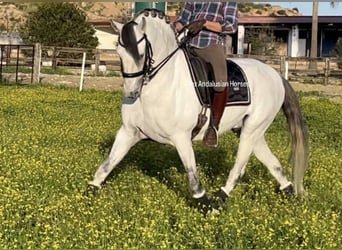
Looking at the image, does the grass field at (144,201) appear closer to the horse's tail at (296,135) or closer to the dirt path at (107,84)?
the horse's tail at (296,135)

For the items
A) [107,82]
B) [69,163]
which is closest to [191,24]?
[69,163]

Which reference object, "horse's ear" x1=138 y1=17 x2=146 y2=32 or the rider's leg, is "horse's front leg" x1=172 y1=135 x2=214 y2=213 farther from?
"horse's ear" x1=138 y1=17 x2=146 y2=32

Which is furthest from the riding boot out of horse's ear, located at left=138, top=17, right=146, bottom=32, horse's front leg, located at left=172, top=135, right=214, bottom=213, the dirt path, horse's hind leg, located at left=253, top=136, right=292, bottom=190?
the dirt path

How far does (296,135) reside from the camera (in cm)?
668

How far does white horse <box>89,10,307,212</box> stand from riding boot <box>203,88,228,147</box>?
3.0 inches

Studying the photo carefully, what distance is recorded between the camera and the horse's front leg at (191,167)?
5.47 m

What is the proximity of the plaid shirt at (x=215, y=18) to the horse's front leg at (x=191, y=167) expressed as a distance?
980mm

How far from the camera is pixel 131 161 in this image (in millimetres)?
7801

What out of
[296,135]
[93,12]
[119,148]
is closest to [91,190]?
[119,148]

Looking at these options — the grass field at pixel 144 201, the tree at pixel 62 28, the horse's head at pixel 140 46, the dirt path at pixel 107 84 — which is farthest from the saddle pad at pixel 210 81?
the tree at pixel 62 28

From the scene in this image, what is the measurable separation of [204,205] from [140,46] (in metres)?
1.56

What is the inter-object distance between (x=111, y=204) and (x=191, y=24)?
69.6 inches

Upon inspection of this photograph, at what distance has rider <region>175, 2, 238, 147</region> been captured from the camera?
5723 mm

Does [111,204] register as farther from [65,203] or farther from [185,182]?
[185,182]
